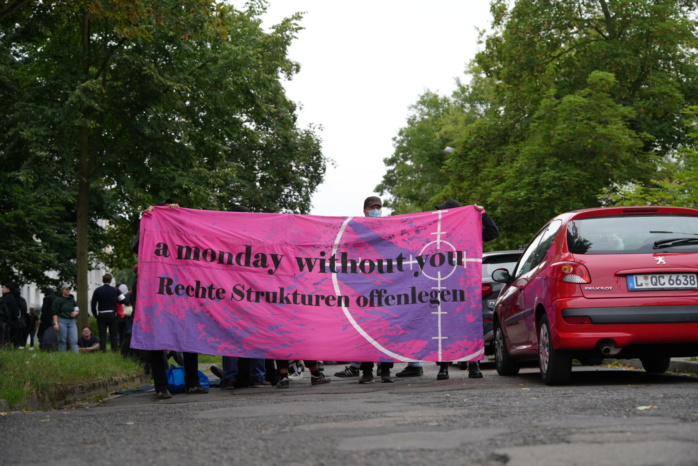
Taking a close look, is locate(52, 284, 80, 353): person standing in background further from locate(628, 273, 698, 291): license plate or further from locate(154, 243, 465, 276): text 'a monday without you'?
locate(628, 273, 698, 291): license plate

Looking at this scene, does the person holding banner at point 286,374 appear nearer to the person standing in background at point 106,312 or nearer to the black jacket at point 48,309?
the person standing in background at point 106,312

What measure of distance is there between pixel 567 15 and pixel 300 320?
27.1 m

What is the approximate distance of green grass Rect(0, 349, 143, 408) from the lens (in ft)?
33.2

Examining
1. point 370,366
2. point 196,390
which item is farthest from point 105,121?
point 370,366

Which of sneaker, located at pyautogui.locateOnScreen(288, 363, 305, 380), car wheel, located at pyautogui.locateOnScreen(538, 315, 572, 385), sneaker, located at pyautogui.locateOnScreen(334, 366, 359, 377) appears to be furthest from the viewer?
sneaker, located at pyautogui.locateOnScreen(288, 363, 305, 380)

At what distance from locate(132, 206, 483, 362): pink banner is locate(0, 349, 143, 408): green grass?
3.63 feet

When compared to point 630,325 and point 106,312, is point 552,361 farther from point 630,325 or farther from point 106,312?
point 106,312

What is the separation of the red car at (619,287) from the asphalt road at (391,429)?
393mm

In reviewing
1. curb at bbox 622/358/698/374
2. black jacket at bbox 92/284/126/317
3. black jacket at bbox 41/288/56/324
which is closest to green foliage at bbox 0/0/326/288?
black jacket at bbox 41/288/56/324

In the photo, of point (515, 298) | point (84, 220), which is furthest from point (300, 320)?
point (84, 220)

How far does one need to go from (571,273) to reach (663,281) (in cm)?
81

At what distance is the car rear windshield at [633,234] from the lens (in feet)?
30.4

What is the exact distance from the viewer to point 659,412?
6.56 m

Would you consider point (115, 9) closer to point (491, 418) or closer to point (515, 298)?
point (515, 298)
